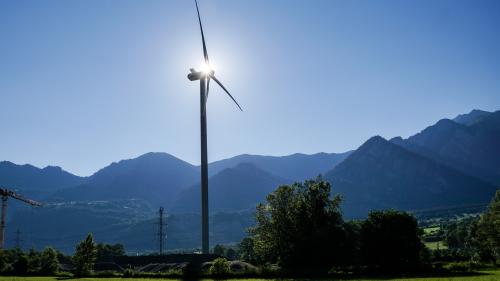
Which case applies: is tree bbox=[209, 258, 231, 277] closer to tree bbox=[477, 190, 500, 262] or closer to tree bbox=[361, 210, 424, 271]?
tree bbox=[361, 210, 424, 271]

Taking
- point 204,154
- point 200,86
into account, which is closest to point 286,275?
point 204,154

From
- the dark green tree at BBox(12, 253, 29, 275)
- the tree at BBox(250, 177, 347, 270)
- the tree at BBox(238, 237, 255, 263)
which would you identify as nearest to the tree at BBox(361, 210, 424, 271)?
the tree at BBox(250, 177, 347, 270)

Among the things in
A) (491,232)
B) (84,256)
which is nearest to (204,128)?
(84,256)

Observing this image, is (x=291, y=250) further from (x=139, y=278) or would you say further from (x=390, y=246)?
(x=139, y=278)

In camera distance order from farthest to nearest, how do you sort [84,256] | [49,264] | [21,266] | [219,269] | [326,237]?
[49,264] < [84,256] < [21,266] < [326,237] < [219,269]

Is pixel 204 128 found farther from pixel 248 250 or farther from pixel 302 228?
pixel 248 250

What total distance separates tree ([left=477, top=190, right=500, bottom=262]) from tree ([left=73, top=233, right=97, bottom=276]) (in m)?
98.6

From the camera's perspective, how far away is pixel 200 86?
94.9m

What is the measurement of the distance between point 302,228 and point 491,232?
5517cm

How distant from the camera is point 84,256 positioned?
4651 inches

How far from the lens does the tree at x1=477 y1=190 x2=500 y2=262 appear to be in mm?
117037

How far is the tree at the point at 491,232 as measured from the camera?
117 metres

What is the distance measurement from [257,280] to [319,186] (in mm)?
35540

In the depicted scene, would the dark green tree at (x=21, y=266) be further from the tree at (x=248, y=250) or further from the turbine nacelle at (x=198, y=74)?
the tree at (x=248, y=250)
